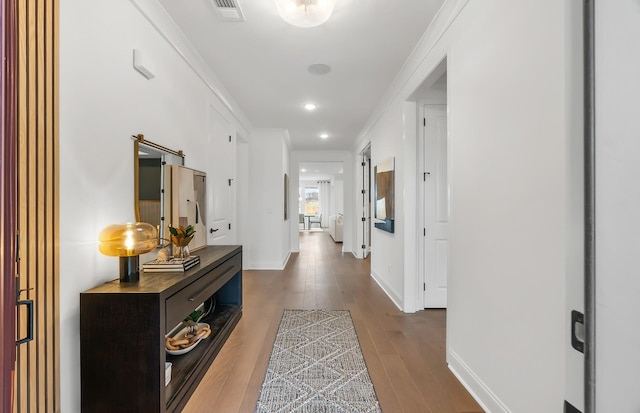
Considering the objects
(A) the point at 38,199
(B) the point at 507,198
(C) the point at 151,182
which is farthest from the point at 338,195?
(A) the point at 38,199

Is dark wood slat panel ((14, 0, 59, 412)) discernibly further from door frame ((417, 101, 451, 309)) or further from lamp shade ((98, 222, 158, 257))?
door frame ((417, 101, 451, 309))

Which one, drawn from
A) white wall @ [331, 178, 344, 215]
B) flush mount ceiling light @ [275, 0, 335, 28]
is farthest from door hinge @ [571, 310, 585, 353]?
white wall @ [331, 178, 344, 215]

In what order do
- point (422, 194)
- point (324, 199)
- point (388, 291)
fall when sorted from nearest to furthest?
point (422, 194)
point (388, 291)
point (324, 199)

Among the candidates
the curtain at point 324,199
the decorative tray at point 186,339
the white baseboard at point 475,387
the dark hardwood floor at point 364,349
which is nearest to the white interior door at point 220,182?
the dark hardwood floor at point 364,349

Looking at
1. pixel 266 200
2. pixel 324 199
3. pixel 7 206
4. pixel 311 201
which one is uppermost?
pixel 324 199

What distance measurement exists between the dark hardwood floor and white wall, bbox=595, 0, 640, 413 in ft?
5.07

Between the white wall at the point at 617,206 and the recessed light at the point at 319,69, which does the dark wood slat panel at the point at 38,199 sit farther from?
the recessed light at the point at 319,69

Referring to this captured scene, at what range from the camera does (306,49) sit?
2.65m

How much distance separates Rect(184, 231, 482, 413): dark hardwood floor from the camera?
5.94 feet

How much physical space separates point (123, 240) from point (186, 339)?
1086 millimetres

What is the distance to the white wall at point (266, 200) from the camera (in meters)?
5.50

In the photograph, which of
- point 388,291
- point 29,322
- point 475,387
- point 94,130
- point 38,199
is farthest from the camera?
point 388,291

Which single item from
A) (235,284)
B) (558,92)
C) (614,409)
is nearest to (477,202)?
(558,92)

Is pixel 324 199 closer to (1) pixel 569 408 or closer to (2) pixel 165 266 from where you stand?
(2) pixel 165 266
